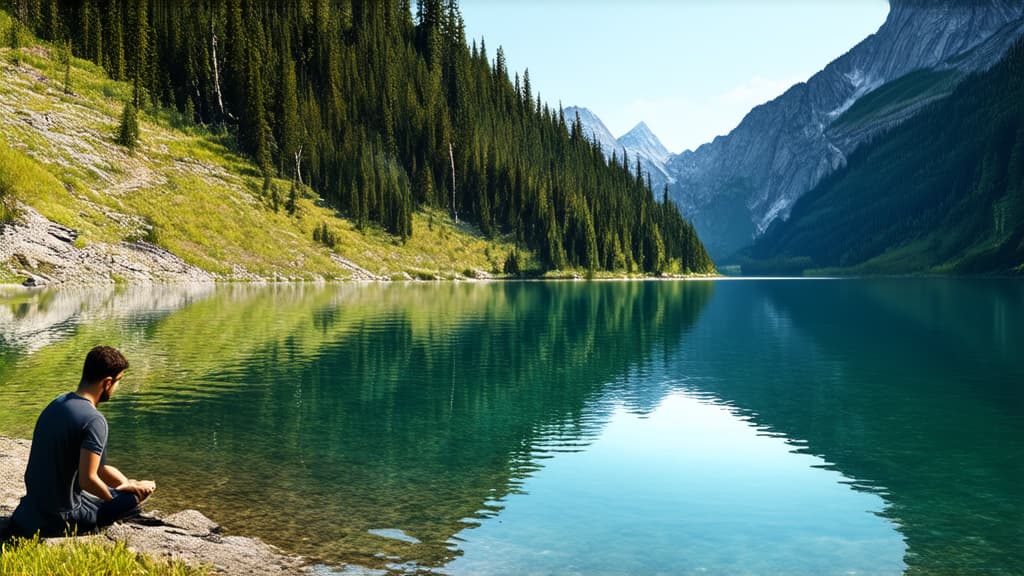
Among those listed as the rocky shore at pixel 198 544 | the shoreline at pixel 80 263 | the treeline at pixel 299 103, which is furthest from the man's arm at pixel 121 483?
the treeline at pixel 299 103

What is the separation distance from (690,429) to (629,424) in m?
1.96

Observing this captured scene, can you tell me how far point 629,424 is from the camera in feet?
79.0

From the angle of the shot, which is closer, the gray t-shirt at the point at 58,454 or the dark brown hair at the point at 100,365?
the gray t-shirt at the point at 58,454

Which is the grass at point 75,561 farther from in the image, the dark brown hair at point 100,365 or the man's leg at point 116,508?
the dark brown hair at point 100,365

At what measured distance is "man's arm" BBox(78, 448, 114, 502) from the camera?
988 cm

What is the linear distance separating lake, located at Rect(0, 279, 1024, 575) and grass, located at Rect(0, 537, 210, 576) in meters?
3.02

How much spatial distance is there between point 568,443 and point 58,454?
46.2ft

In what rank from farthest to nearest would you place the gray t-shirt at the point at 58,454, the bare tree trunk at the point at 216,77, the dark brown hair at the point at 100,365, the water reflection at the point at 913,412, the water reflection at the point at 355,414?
the bare tree trunk at the point at 216,77 → the water reflection at the point at 355,414 → the water reflection at the point at 913,412 → the dark brown hair at the point at 100,365 → the gray t-shirt at the point at 58,454

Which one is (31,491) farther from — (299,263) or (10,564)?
(299,263)

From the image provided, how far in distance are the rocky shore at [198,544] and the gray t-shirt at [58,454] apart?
88 cm

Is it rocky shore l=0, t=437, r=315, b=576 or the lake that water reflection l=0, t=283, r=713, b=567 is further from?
rocky shore l=0, t=437, r=315, b=576

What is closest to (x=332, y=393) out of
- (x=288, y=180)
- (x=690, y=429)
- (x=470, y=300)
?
(x=690, y=429)

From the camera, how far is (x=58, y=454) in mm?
9711

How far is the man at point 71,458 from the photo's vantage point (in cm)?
965
